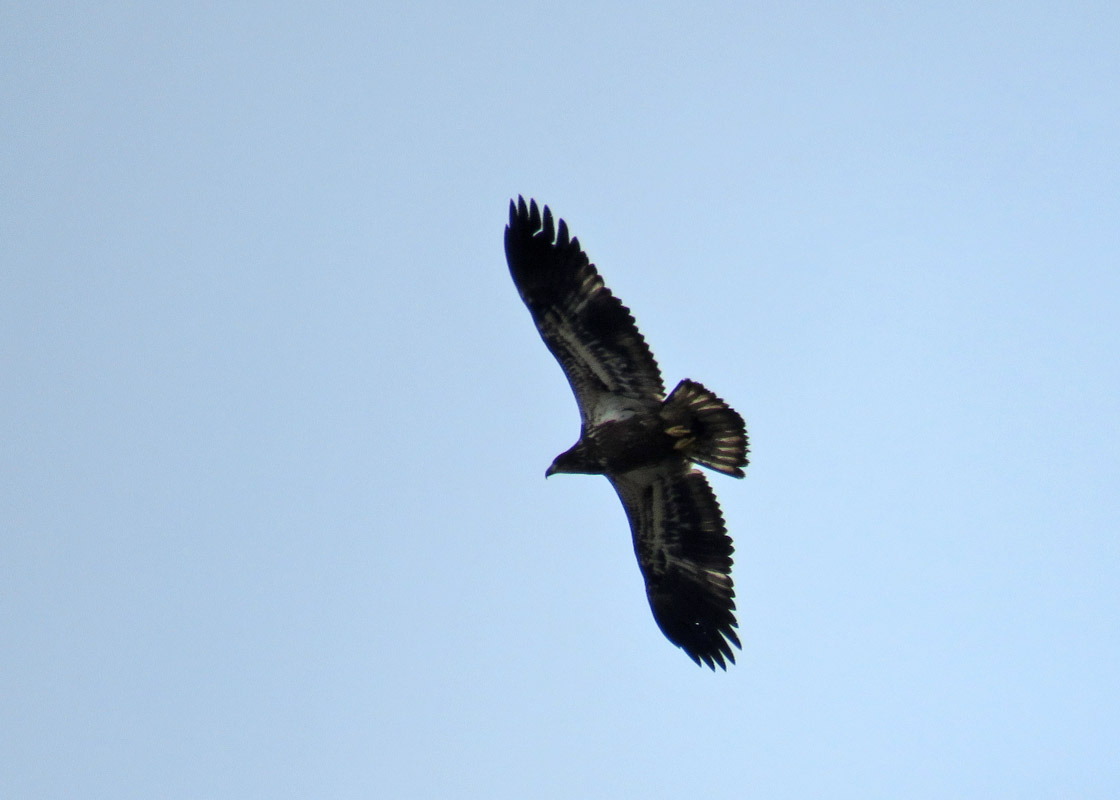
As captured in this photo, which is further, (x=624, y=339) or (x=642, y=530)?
(x=642, y=530)

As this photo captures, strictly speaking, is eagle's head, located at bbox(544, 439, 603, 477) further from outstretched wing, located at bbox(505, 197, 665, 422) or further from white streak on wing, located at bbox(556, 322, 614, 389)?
white streak on wing, located at bbox(556, 322, 614, 389)

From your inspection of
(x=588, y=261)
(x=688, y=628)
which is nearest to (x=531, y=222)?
(x=588, y=261)

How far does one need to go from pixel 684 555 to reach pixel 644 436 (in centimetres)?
131

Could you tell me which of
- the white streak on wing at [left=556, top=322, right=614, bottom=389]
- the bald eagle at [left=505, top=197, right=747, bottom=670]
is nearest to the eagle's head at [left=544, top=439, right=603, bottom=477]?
the bald eagle at [left=505, top=197, right=747, bottom=670]

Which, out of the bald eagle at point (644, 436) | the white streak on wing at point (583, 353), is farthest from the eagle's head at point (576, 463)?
the white streak on wing at point (583, 353)

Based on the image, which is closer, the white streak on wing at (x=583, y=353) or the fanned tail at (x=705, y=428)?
the fanned tail at (x=705, y=428)

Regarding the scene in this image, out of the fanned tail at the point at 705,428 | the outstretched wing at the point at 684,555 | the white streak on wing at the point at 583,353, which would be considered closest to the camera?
→ the fanned tail at the point at 705,428

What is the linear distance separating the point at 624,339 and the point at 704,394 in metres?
0.85

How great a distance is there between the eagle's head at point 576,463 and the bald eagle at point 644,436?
12mm

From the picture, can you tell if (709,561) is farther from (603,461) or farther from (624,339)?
(624,339)

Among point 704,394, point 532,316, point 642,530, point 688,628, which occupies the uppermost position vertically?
point 532,316

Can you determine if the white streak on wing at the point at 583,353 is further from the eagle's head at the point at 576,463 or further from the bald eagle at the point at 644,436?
the eagle's head at the point at 576,463

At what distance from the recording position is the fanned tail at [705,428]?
447 inches

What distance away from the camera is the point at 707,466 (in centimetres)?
1161
